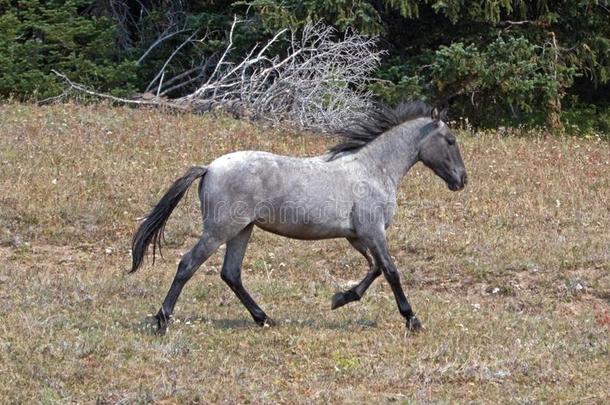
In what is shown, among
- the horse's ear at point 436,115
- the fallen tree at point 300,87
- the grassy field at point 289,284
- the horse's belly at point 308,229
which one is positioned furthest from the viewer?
the fallen tree at point 300,87

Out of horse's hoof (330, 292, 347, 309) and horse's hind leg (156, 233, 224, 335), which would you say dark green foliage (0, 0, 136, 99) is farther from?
horse's hind leg (156, 233, 224, 335)

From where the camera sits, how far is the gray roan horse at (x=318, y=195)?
9570 millimetres

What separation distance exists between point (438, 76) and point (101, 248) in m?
9.28

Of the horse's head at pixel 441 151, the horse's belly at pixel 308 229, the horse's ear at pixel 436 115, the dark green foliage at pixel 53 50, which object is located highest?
the horse's ear at pixel 436 115

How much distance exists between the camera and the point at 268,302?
11.1 m

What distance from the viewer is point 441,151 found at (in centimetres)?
1055

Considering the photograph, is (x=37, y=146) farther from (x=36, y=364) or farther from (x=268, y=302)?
(x=36, y=364)

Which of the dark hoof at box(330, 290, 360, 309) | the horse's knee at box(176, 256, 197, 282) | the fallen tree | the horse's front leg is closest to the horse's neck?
the horse's front leg

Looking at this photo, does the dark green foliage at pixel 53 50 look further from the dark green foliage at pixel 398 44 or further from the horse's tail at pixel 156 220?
the horse's tail at pixel 156 220

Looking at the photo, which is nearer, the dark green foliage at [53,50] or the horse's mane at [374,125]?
the horse's mane at [374,125]

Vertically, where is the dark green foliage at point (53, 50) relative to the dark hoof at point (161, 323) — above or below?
below

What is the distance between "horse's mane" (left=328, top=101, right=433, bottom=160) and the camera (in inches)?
412

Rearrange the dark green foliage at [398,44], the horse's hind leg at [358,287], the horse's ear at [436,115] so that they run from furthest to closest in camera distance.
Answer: the dark green foliage at [398,44]
the horse's ear at [436,115]
the horse's hind leg at [358,287]

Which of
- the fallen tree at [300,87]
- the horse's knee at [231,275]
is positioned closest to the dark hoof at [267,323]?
the horse's knee at [231,275]
